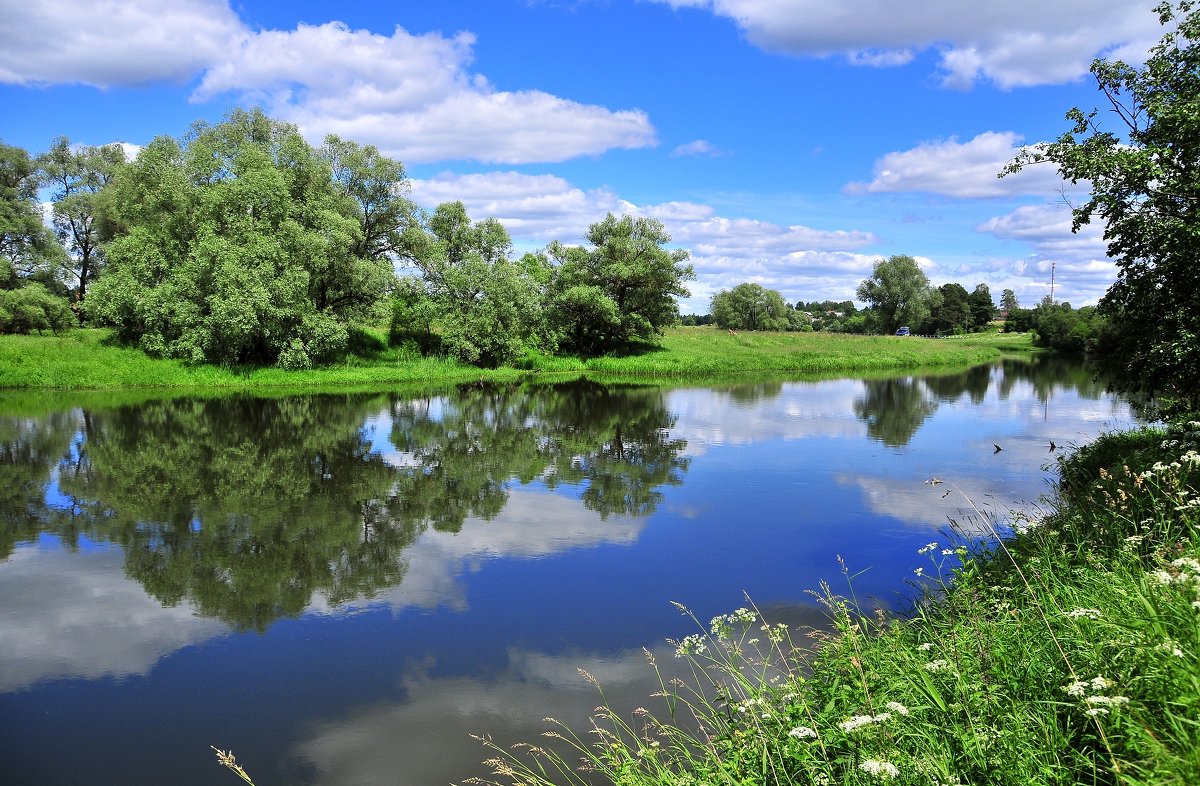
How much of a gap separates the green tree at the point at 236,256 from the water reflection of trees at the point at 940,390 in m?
28.1

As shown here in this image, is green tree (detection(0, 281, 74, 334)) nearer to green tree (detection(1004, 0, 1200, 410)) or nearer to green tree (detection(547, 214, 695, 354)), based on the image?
green tree (detection(547, 214, 695, 354))

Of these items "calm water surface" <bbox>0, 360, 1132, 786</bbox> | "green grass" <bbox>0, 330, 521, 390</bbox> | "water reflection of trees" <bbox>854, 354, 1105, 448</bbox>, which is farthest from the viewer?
"green grass" <bbox>0, 330, 521, 390</bbox>

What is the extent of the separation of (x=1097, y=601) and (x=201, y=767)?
24.1ft

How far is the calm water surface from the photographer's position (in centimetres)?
687

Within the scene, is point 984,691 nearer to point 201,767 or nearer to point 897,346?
point 201,767

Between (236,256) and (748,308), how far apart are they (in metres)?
95.0

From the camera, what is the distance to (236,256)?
36031 millimetres

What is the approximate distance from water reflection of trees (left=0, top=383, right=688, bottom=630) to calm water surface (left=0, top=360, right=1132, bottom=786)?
9cm

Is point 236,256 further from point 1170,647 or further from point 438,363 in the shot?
point 1170,647

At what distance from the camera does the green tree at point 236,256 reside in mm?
36188

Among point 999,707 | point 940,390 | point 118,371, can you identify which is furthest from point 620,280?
point 999,707

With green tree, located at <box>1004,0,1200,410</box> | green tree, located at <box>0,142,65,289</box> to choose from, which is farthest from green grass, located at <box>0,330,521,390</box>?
green tree, located at <box>1004,0,1200,410</box>

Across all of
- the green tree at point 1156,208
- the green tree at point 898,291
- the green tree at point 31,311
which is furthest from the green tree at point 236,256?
the green tree at point 898,291

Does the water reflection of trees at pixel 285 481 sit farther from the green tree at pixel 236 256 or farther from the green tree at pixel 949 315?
the green tree at pixel 949 315
